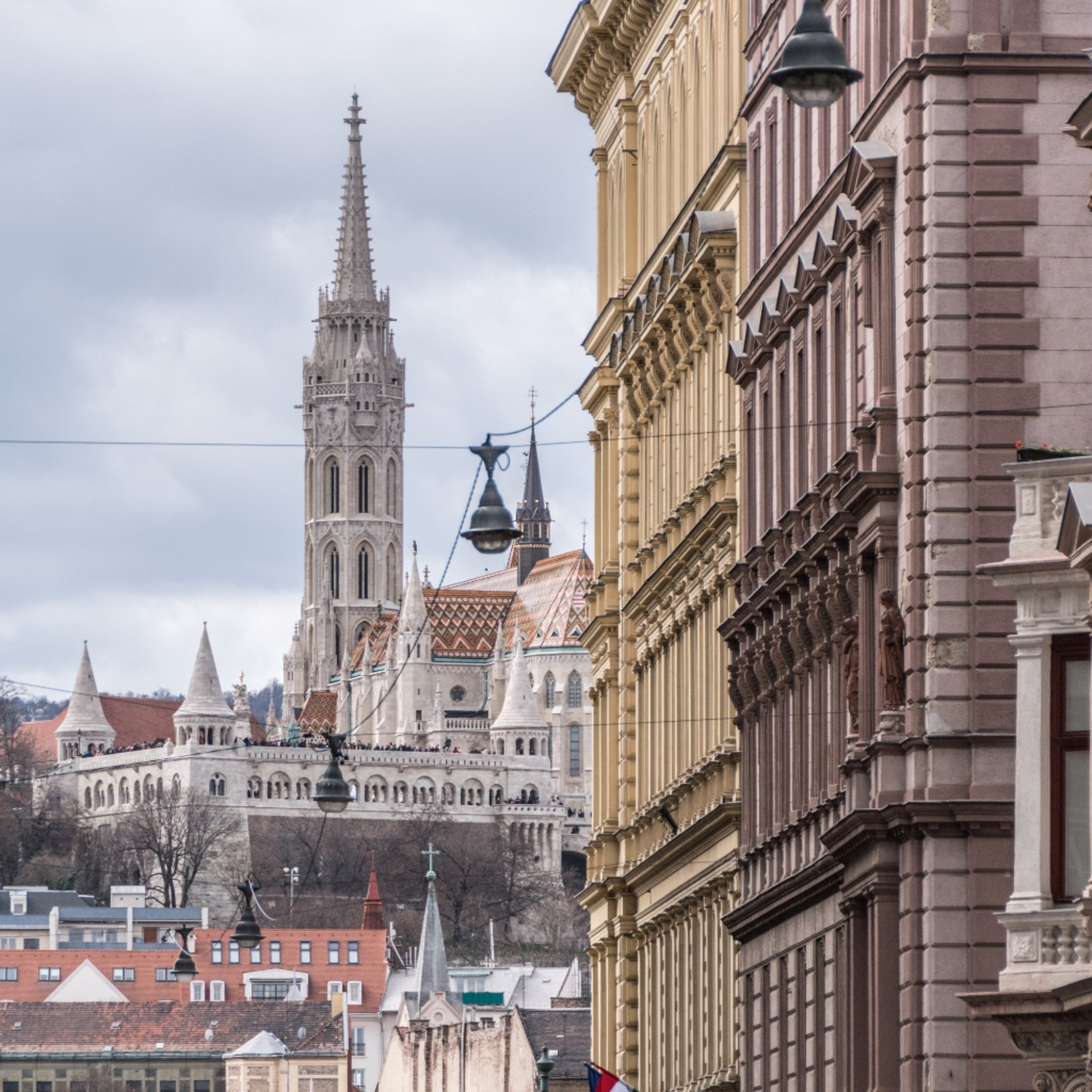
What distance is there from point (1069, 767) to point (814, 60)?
5.34 meters

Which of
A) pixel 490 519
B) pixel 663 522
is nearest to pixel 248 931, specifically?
pixel 663 522

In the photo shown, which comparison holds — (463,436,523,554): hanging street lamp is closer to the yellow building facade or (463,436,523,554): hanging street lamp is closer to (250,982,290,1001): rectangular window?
the yellow building facade

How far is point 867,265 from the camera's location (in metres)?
31.9

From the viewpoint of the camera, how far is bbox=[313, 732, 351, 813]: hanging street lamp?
1877 inches

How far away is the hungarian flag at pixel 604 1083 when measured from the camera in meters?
41.4

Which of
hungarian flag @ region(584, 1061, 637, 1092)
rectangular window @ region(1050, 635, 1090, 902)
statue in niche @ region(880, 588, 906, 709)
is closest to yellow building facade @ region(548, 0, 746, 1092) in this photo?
hungarian flag @ region(584, 1061, 637, 1092)

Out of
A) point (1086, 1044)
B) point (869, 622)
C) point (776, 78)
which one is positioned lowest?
point (1086, 1044)

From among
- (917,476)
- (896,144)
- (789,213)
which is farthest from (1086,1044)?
(789,213)

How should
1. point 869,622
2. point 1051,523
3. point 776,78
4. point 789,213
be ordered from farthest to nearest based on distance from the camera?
point 789,213 → point 869,622 → point 1051,523 → point 776,78

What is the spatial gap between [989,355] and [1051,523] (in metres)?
3.63

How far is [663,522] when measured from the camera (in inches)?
1839

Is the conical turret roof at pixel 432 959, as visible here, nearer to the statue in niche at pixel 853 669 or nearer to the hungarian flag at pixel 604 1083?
the hungarian flag at pixel 604 1083

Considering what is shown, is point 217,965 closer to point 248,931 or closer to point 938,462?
point 248,931

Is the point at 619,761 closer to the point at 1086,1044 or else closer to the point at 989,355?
the point at 989,355
